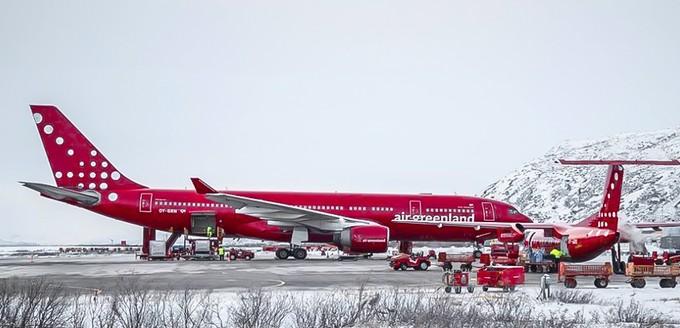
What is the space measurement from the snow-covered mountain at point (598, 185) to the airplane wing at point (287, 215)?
10007cm

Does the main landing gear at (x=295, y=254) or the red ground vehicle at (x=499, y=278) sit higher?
the main landing gear at (x=295, y=254)

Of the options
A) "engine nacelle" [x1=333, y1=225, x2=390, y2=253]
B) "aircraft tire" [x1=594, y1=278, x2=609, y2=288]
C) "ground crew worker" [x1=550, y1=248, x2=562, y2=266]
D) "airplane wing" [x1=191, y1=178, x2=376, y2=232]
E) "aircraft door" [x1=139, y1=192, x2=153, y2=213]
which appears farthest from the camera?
"aircraft door" [x1=139, y1=192, x2=153, y2=213]

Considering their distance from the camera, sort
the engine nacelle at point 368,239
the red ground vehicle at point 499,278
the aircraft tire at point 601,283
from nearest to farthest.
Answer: the red ground vehicle at point 499,278 → the aircraft tire at point 601,283 → the engine nacelle at point 368,239

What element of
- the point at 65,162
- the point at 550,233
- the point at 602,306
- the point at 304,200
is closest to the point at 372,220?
the point at 304,200

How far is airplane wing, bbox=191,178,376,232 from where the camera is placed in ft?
106

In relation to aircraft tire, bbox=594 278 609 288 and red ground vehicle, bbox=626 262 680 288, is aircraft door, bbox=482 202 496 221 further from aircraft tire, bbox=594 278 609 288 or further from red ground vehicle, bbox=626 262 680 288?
aircraft tire, bbox=594 278 609 288

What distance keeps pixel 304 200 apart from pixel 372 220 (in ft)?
11.2

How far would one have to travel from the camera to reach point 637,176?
149750 millimetres

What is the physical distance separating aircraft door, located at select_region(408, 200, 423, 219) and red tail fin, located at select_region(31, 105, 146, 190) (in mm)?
14088

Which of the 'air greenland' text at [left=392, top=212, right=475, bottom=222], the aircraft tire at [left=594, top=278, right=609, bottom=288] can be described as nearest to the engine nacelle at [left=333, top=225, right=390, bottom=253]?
the 'air greenland' text at [left=392, top=212, right=475, bottom=222]

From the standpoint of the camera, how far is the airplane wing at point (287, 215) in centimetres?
3225

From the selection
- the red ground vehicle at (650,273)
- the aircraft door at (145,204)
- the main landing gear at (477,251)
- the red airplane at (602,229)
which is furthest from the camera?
the aircraft door at (145,204)

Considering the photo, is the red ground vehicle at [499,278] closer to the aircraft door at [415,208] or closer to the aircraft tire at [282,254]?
the aircraft door at [415,208]

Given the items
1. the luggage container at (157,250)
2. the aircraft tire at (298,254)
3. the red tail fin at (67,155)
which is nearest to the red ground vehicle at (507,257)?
the aircraft tire at (298,254)
